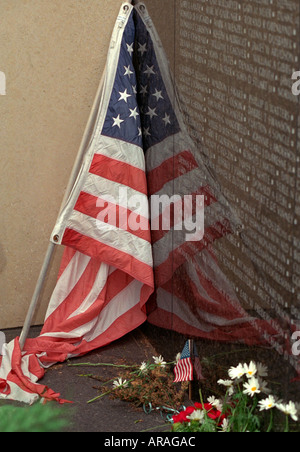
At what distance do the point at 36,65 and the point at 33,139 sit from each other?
359 millimetres

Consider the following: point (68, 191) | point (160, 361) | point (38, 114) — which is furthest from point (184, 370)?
point (38, 114)

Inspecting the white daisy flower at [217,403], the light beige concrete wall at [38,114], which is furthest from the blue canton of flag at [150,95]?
the white daisy flower at [217,403]

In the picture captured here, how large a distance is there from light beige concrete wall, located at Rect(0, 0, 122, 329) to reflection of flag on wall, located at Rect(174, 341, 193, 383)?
1.06 metres

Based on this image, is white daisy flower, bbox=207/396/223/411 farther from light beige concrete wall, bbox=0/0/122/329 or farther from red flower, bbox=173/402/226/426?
light beige concrete wall, bbox=0/0/122/329

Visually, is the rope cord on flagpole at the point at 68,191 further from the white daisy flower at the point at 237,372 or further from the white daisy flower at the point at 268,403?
the white daisy flower at the point at 268,403

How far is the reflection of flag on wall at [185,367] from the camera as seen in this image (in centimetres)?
324

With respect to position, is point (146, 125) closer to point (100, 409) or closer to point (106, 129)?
point (106, 129)

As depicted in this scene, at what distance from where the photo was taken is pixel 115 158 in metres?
3.72

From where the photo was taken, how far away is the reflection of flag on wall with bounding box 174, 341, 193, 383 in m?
3.24

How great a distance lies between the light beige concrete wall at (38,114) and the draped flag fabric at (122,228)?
0.82 ft

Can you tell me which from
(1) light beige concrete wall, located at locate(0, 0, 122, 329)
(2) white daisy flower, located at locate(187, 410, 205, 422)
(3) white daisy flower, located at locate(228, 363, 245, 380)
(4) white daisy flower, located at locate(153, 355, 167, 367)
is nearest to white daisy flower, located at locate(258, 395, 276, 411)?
(3) white daisy flower, located at locate(228, 363, 245, 380)

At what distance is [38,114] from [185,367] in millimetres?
1488

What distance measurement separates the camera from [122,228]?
3.72 metres
